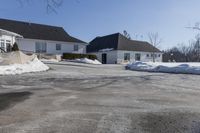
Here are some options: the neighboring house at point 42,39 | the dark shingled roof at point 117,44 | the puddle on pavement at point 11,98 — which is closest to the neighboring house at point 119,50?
the dark shingled roof at point 117,44

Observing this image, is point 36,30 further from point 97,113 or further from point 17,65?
point 97,113

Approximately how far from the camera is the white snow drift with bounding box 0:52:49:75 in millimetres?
16828

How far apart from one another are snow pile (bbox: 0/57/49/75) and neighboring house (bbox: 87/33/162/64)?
25845mm

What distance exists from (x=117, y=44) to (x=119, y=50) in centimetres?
142

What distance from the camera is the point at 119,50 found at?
1784 inches

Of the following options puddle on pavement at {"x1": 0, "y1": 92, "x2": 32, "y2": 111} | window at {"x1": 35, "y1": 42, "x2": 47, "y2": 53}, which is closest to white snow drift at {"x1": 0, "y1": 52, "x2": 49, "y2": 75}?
puddle on pavement at {"x1": 0, "y1": 92, "x2": 32, "y2": 111}

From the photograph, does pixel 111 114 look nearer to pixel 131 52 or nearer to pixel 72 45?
pixel 72 45

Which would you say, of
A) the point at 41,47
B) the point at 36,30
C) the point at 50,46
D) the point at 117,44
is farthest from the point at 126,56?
the point at 36,30

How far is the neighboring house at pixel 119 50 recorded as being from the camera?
150ft

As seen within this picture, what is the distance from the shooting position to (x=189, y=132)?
5023mm

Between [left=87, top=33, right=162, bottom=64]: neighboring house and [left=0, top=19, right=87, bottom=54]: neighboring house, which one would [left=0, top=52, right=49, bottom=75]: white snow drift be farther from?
[left=87, top=33, right=162, bottom=64]: neighboring house

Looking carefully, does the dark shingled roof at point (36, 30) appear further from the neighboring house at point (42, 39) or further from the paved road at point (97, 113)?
the paved road at point (97, 113)

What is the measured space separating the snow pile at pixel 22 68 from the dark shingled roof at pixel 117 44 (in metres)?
26.3

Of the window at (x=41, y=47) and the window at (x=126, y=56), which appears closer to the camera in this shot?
the window at (x=41, y=47)
